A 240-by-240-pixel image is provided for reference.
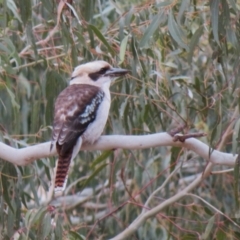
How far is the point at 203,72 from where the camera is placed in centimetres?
557

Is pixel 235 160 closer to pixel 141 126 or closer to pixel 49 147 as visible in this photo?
pixel 49 147

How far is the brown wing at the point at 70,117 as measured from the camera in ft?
12.8

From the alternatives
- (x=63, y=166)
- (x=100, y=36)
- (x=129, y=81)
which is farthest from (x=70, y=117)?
(x=129, y=81)

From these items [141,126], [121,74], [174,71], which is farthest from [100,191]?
[121,74]

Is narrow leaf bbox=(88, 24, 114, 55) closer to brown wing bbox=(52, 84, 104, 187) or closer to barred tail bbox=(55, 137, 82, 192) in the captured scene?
brown wing bbox=(52, 84, 104, 187)

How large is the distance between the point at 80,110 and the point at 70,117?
74 mm

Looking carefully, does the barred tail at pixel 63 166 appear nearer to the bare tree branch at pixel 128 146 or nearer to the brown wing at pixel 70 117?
the brown wing at pixel 70 117

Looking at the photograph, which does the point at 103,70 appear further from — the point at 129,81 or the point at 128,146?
the point at 128,146

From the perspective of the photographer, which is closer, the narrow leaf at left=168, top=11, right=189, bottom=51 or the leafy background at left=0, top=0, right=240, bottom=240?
the narrow leaf at left=168, top=11, right=189, bottom=51

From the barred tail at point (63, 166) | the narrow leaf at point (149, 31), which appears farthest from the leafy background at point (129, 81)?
the barred tail at point (63, 166)

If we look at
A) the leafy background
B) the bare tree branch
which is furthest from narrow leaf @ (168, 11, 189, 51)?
the bare tree branch

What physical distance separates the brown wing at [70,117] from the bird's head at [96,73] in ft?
0.23

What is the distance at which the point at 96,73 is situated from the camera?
14.4ft

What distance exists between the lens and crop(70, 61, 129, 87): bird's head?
14.3 ft
